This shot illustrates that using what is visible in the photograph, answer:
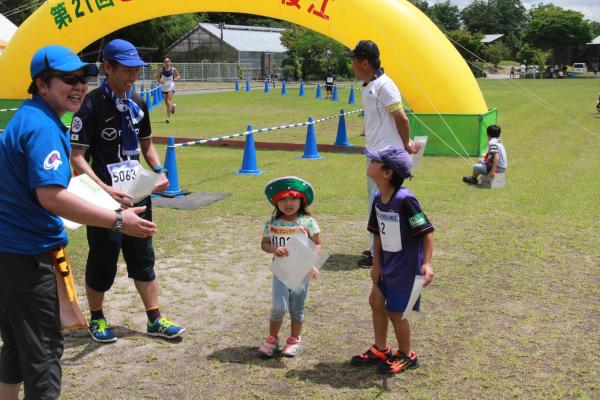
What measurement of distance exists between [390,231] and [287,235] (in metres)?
0.67

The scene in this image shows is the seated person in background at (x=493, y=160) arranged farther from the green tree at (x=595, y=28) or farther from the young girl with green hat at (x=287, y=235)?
the green tree at (x=595, y=28)

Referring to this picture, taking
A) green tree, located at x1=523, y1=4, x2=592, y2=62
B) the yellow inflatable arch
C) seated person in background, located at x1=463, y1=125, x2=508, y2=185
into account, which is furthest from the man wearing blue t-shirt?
green tree, located at x1=523, y1=4, x2=592, y2=62

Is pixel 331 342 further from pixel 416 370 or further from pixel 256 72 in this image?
pixel 256 72

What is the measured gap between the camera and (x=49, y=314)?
3057 mm

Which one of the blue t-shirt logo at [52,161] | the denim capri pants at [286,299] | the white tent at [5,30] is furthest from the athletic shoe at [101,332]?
the white tent at [5,30]

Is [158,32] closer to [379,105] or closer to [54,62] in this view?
[379,105]

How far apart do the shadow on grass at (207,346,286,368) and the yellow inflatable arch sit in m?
9.21

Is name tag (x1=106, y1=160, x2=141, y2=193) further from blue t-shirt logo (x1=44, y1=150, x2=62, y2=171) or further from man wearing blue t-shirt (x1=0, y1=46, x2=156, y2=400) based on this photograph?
blue t-shirt logo (x1=44, y1=150, x2=62, y2=171)

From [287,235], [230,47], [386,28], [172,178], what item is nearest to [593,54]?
[230,47]

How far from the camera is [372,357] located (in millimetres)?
4262

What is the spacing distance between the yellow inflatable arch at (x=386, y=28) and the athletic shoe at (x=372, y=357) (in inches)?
363

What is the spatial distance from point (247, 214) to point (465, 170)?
504 centimetres

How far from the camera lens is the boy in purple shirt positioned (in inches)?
154

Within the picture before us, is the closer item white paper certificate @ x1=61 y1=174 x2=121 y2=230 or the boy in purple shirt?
white paper certificate @ x1=61 y1=174 x2=121 y2=230
